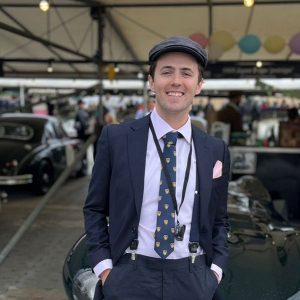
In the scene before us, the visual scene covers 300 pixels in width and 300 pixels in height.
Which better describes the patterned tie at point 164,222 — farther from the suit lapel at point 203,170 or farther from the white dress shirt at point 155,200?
the suit lapel at point 203,170

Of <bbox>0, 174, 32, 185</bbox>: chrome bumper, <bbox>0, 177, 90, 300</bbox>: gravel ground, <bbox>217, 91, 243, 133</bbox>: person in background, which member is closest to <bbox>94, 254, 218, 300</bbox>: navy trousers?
<bbox>0, 177, 90, 300</bbox>: gravel ground

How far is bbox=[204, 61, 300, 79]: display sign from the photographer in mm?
9484

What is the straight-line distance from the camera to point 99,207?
1988 millimetres

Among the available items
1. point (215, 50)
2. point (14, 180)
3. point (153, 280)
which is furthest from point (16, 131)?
point (153, 280)

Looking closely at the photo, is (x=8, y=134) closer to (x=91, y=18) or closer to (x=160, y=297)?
(x=91, y=18)

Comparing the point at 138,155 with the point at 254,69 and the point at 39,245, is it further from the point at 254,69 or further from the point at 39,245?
the point at 254,69

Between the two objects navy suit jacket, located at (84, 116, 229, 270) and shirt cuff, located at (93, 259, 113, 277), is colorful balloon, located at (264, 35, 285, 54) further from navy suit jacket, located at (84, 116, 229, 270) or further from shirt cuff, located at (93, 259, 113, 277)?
shirt cuff, located at (93, 259, 113, 277)

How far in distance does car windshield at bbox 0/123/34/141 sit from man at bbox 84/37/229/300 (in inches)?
325

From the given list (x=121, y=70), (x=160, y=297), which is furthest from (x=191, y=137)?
(x=121, y=70)

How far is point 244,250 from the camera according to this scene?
3.13 metres

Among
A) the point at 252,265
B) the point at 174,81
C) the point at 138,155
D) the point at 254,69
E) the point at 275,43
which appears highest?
the point at 275,43

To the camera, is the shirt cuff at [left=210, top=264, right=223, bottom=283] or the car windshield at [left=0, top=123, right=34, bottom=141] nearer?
the shirt cuff at [left=210, top=264, right=223, bottom=283]

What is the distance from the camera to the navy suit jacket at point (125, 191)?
188 centimetres

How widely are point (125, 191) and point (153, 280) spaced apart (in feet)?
1.10
